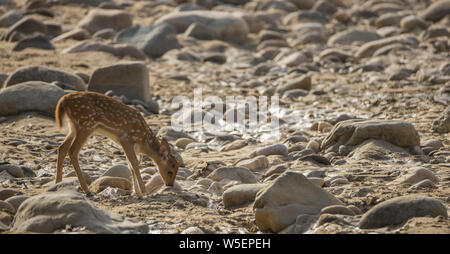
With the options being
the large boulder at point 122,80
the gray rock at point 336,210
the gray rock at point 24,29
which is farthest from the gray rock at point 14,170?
the gray rock at point 24,29

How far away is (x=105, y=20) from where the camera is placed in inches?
758

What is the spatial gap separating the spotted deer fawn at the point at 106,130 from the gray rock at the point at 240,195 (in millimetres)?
1026

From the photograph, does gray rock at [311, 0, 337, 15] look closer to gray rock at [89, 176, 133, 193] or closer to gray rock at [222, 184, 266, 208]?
gray rock at [89, 176, 133, 193]

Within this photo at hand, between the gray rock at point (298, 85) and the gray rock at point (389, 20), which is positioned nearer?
the gray rock at point (298, 85)

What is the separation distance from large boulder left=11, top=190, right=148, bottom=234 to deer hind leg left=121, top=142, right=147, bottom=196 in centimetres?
164

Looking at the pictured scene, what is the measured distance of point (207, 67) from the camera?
1596cm

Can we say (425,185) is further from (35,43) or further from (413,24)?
(413,24)

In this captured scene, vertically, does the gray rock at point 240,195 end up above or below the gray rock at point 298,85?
above

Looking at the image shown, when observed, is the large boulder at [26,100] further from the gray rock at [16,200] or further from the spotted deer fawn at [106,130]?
the gray rock at [16,200]

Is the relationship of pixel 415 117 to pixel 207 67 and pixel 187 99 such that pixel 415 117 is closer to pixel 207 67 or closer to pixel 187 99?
pixel 187 99

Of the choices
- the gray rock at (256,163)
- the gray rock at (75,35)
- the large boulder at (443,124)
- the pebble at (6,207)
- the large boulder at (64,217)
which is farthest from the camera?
the gray rock at (75,35)

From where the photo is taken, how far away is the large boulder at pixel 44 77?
11.9m
